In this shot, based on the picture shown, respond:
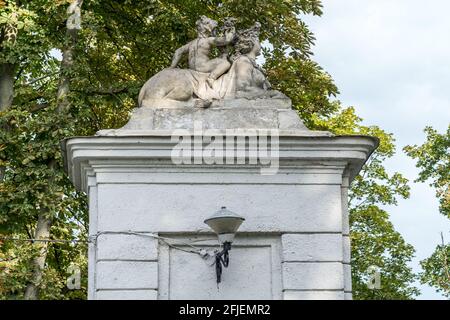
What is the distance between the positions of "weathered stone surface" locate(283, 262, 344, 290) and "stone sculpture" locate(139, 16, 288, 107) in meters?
1.68

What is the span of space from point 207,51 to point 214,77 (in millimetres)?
A: 461

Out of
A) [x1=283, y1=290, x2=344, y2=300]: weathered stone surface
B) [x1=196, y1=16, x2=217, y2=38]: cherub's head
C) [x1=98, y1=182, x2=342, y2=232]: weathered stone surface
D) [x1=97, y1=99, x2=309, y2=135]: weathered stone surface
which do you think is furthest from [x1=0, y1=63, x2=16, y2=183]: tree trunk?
[x1=283, y1=290, x2=344, y2=300]: weathered stone surface

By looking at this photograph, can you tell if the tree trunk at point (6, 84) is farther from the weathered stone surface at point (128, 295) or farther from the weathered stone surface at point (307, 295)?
the weathered stone surface at point (307, 295)

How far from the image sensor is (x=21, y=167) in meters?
16.1

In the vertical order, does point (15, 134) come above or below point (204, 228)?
above

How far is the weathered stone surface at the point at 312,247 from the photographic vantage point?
8.99 meters

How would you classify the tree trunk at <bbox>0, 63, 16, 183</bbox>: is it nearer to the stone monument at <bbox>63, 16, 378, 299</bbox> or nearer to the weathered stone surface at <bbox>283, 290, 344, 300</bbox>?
the stone monument at <bbox>63, 16, 378, 299</bbox>

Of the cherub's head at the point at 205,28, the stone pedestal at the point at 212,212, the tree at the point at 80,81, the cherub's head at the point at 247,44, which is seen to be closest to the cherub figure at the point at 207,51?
the cherub's head at the point at 205,28

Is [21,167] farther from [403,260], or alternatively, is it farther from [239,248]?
[403,260]

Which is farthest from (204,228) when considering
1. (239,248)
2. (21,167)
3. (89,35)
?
(89,35)

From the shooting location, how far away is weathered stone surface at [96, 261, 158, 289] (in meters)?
8.84
